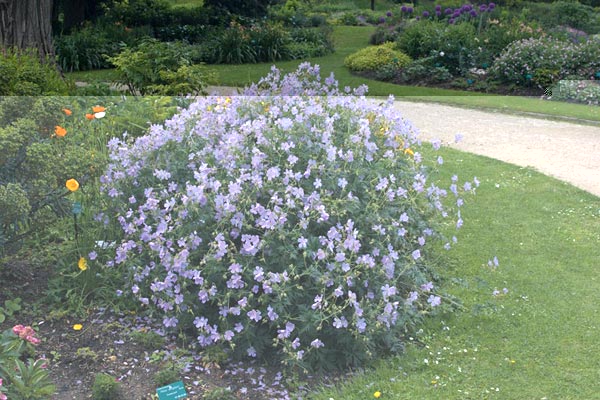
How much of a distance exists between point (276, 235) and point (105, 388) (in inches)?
35.3

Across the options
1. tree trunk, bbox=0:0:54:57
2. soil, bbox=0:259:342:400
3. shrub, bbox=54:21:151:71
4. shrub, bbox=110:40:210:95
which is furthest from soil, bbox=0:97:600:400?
shrub, bbox=54:21:151:71

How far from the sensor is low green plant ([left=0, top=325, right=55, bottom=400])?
2.73 meters

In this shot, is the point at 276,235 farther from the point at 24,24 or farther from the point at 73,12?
the point at 73,12

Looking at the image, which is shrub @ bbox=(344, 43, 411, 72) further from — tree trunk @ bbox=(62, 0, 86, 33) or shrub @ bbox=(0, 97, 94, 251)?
tree trunk @ bbox=(62, 0, 86, 33)

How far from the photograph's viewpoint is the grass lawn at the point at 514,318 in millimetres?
3162

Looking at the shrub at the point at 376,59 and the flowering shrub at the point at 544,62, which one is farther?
the flowering shrub at the point at 544,62

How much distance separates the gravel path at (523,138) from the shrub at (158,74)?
2235mm

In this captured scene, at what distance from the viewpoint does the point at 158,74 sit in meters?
6.80

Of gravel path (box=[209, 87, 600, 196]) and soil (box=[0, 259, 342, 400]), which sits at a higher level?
gravel path (box=[209, 87, 600, 196])

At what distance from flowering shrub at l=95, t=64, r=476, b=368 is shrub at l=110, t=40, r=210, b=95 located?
9.34 ft

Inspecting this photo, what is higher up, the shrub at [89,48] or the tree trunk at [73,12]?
the tree trunk at [73,12]

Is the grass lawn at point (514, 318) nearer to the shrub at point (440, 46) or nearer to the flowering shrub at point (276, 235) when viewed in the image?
the flowering shrub at point (276, 235)

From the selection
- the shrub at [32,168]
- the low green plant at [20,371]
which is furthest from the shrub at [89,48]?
the low green plant at [20,371]

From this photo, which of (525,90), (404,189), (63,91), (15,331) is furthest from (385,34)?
(15,331)
